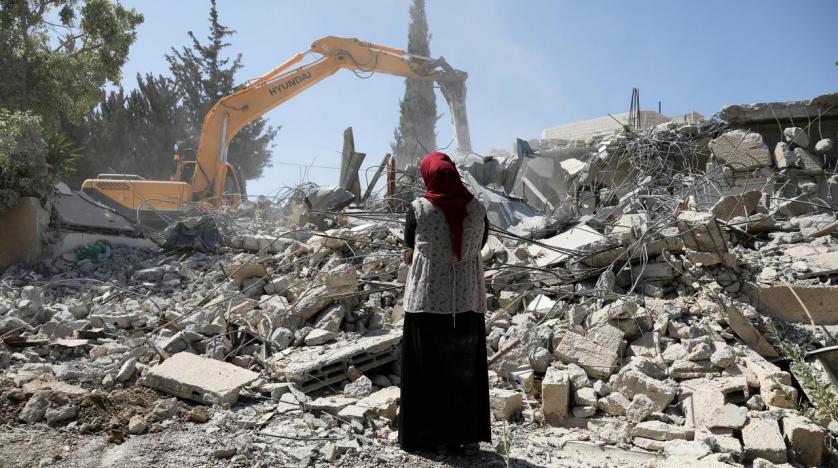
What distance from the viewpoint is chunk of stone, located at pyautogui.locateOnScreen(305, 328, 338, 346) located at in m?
4.84

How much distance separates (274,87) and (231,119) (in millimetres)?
1086

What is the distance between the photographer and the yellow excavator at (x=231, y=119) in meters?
11.3

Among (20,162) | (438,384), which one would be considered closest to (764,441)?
(438,384)

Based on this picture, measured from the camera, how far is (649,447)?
3.54m

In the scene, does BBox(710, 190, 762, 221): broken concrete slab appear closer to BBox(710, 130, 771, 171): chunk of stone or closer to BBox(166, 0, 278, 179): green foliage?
BBox(710, 130, 771, 171): chunk of stone

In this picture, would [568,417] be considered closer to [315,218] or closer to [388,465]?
[388,465]

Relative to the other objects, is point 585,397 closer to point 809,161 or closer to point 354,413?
point 354,413

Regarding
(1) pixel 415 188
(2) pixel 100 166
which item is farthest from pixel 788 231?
(2) pixel 100 166

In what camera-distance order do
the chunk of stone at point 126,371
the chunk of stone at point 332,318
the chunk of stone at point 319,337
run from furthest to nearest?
the chunk of stone at point 332,318 → the chunk of stone at point 319,337 → the chunk of stone at point 126,371

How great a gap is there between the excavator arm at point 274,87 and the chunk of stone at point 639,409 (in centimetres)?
954

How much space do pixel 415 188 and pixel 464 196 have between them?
5546mm

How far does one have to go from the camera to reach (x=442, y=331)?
3303mm

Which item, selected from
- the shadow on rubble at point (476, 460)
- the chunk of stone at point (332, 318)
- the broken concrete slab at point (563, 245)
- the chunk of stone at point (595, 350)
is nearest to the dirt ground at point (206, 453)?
the shadow on rubble at point (476, 460)

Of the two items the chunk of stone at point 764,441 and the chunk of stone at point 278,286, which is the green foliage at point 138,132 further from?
the chunk of stone at point 764,441
